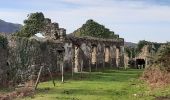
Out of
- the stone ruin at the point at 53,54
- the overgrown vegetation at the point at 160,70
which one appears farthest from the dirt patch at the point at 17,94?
the overgrown vegetation at the point at 160,70

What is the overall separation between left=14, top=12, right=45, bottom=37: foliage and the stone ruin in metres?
1.47

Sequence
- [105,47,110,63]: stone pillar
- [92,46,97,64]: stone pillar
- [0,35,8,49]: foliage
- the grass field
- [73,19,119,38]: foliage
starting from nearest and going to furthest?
1. the grass field
2. [0,35,8,49]: foliage
3. [92,46,97,64]: stone pillar
4. [105,47,110,63]: stone pillar
5. [73,19,119,38]: foliage

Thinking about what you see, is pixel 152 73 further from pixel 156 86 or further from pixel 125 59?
pixel 125 59

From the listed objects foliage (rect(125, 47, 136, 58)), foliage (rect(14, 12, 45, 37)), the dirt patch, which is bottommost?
Result: the dirt patch

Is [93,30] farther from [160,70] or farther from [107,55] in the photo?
[160,70]

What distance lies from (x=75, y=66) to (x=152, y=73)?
54.5 feet

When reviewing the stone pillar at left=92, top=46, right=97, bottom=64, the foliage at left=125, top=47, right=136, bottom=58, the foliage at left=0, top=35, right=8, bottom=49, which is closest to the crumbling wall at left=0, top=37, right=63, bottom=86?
the foliage at left=0, top=35, right=8, bottom=49

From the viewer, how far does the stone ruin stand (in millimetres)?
37844

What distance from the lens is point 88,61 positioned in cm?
5862

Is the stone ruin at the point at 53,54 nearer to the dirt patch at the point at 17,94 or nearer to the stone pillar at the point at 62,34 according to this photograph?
the stone pillar at the point at 62,34

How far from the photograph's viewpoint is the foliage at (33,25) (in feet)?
169

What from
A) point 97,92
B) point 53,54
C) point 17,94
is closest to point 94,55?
point 53,54

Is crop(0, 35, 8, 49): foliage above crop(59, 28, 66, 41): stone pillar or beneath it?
beneath

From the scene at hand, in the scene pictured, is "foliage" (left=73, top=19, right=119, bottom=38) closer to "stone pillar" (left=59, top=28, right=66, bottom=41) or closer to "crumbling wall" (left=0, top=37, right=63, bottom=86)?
"stone pillar" (left=59, top=28, right=66, bottom=41)
